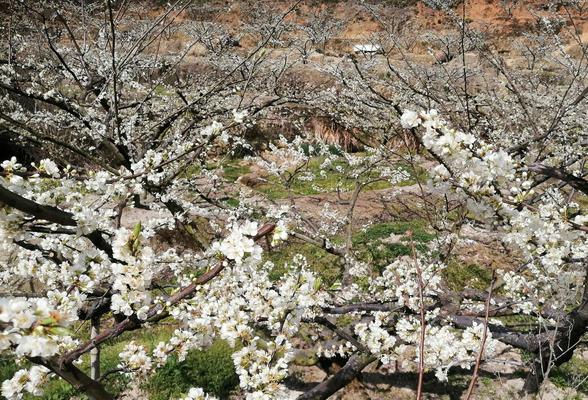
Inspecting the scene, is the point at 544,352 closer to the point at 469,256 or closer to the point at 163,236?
the point at 469,256

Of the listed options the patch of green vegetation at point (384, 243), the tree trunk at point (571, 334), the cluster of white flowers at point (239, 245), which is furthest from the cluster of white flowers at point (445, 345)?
the patch of green vegetation at point (384, 243)

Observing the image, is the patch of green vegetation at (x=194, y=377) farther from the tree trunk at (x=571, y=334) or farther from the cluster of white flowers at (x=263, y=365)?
the tree trunk at (x=571, y=334)

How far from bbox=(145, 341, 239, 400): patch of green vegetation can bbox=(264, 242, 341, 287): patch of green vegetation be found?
2419mm

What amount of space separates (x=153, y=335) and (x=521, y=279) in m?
4.51

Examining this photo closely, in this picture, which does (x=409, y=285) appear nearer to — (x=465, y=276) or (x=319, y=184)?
(x=465, y=276)

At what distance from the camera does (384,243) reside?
8.17 metres

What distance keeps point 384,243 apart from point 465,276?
152 centimetres

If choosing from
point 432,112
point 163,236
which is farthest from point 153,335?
point 432,112

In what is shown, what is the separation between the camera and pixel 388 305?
425 centimetres

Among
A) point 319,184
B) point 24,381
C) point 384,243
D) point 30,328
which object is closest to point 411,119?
point 30,328

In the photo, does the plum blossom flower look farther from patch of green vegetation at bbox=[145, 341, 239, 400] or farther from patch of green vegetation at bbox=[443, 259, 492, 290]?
patch of green vegetation at bbox=[443, 259, 492, 290]

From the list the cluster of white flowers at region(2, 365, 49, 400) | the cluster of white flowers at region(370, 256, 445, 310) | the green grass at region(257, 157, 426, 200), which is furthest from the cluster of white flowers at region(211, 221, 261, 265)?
the green grass at region(257, 157, 426, 200)

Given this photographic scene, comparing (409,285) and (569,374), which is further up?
(409,285)

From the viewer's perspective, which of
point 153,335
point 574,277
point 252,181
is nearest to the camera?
point 574,277
